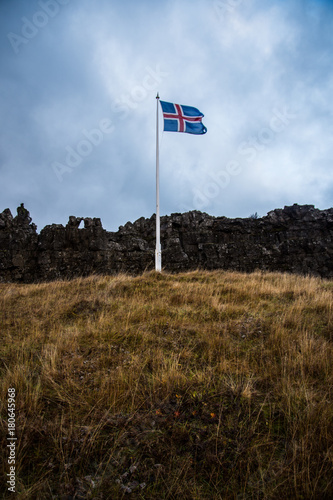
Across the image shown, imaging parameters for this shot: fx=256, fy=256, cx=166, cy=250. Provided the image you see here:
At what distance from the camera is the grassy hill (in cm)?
189

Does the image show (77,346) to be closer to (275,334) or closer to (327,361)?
(275,334)

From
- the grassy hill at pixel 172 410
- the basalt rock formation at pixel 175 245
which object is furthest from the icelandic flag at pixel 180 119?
the grassy hill at pixel 172 410

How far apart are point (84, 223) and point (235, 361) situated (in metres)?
19.5

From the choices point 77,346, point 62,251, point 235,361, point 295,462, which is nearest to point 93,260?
point 62,251

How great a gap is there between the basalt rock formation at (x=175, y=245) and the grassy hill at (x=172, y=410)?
1554 cm

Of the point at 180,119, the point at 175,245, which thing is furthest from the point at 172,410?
the point at 175,245

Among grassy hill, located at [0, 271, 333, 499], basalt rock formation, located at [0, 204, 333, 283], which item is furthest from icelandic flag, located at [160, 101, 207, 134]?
grassy hill, located at [0, 271, 333, 499]

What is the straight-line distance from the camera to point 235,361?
360cm

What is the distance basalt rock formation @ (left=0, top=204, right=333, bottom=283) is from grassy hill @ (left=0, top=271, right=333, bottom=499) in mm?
15538

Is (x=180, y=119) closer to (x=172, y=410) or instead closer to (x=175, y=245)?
(x=175, y=245)

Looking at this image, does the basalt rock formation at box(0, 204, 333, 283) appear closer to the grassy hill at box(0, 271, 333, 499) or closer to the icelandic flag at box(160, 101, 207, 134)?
the icelandic flag at box(160, 101, 207, 134)

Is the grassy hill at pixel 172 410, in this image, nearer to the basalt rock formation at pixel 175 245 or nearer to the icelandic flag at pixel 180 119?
the icelandic flag at pixel 180 119

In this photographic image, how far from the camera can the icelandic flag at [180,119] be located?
13.3 metres

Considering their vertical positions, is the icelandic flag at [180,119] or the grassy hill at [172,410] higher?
the icelandic flag at [180,119]
